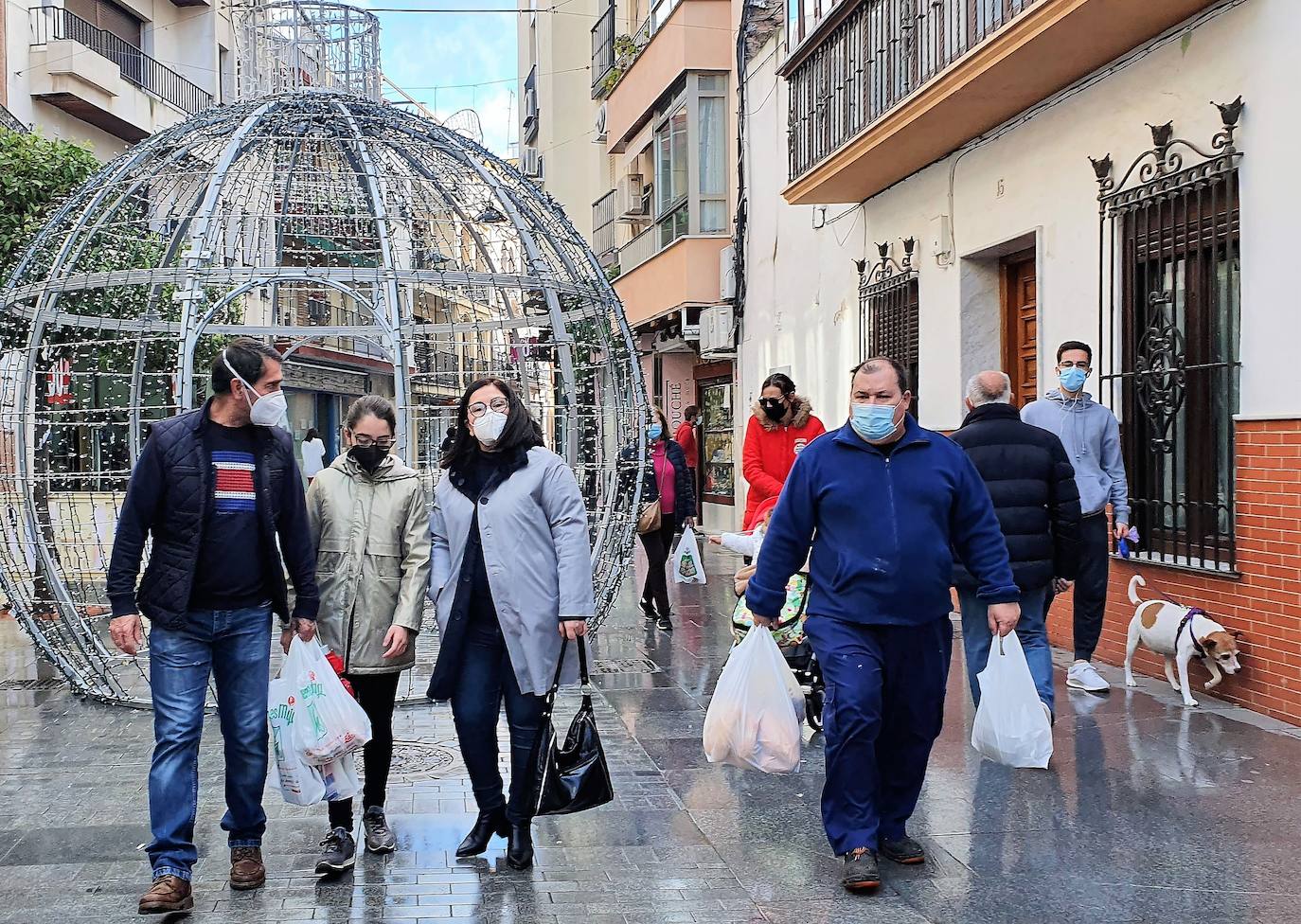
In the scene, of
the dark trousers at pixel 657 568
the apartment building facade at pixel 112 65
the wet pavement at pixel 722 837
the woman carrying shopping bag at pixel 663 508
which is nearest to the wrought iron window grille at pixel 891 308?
the woman carrying shopping bag at pixel 663 508

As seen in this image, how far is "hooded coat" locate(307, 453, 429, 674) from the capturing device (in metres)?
5.14

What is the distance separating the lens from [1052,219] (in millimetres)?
9766

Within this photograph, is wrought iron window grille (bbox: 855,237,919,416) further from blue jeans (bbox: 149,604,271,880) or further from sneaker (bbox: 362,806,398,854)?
blue jeans (bbox: 149,604,271,880)

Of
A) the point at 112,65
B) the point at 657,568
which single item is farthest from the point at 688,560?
the point at 112,65

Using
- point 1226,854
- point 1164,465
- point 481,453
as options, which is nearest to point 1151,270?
point 1164,465

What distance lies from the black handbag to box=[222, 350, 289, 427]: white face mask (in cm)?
128

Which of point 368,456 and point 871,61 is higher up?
point 871,61

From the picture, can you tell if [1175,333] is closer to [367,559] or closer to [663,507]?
[663,507]

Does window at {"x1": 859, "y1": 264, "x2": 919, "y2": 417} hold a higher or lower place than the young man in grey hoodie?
higher

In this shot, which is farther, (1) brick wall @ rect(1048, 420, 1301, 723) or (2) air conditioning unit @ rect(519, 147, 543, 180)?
(2) air conditioning unit @ rect(519, 147, 543, 180)

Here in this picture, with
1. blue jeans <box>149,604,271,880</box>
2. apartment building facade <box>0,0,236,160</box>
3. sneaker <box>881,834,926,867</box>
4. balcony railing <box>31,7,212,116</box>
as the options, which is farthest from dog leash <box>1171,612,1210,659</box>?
balcony railing <box>31,7,212,116</box>

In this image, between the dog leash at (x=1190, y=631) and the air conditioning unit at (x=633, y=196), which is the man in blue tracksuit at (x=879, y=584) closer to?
the dog leash at (x=1190, y=631)

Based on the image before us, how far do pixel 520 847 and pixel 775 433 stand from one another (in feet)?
13.2

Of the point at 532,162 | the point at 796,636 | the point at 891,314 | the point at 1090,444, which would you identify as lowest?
the point at 796,636
